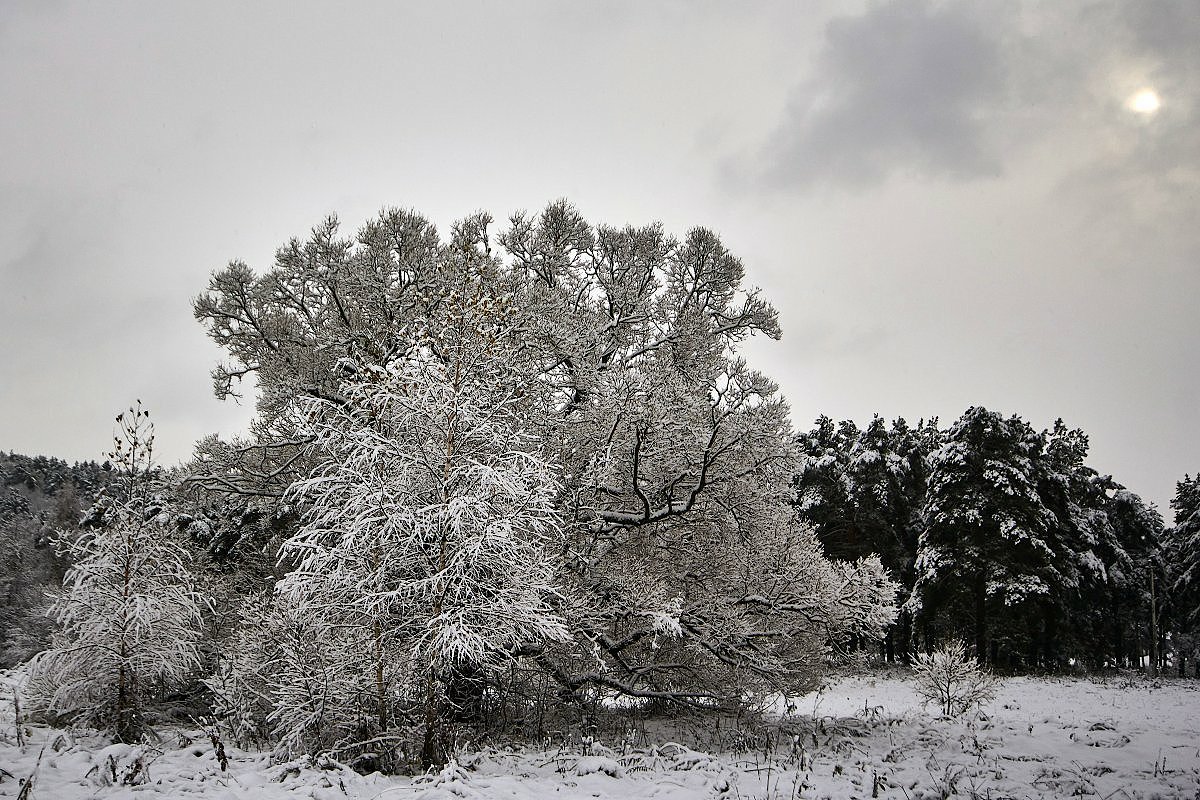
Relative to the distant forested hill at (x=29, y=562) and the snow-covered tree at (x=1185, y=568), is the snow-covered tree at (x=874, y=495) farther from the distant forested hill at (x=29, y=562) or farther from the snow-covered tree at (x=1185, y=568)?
the distant forested hill at (x=29, y=562)

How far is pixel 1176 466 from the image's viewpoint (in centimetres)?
1169

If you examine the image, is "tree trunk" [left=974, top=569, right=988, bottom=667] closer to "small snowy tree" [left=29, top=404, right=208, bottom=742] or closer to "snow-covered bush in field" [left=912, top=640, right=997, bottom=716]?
"snow-covered bush in field" [left=912, top=640, right=997, bottom=716]

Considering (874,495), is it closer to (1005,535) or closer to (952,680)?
(1005,535)

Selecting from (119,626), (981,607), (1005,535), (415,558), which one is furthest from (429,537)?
(981,607)

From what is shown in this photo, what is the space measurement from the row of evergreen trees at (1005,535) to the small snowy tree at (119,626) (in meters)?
19.3

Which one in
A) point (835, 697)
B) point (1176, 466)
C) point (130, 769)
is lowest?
point (835, 697)

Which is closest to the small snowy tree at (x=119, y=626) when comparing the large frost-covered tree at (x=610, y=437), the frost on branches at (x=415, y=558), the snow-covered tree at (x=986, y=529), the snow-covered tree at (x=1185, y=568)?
the frost on branches at (x=415, y=558)

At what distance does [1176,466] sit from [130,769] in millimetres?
15684

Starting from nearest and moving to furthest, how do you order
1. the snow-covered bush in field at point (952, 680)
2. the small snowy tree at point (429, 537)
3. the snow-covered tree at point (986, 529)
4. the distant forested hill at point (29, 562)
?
1. the small snowy tree at point (429, 537)
2. the snow-covered bush in field at point (952, 680)
3. the distant forested hill at point (29, 562)
4. the snow-covered tree at point (986, 529)

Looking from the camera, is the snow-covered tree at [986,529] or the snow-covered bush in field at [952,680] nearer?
the snow-covered bush in field at [952,680]

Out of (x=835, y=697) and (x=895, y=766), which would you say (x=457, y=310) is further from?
(x=835, y=697)

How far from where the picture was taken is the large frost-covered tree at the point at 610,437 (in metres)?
9.59

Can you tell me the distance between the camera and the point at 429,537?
6.96m

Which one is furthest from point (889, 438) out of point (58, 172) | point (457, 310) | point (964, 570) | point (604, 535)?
point (58, 172)
